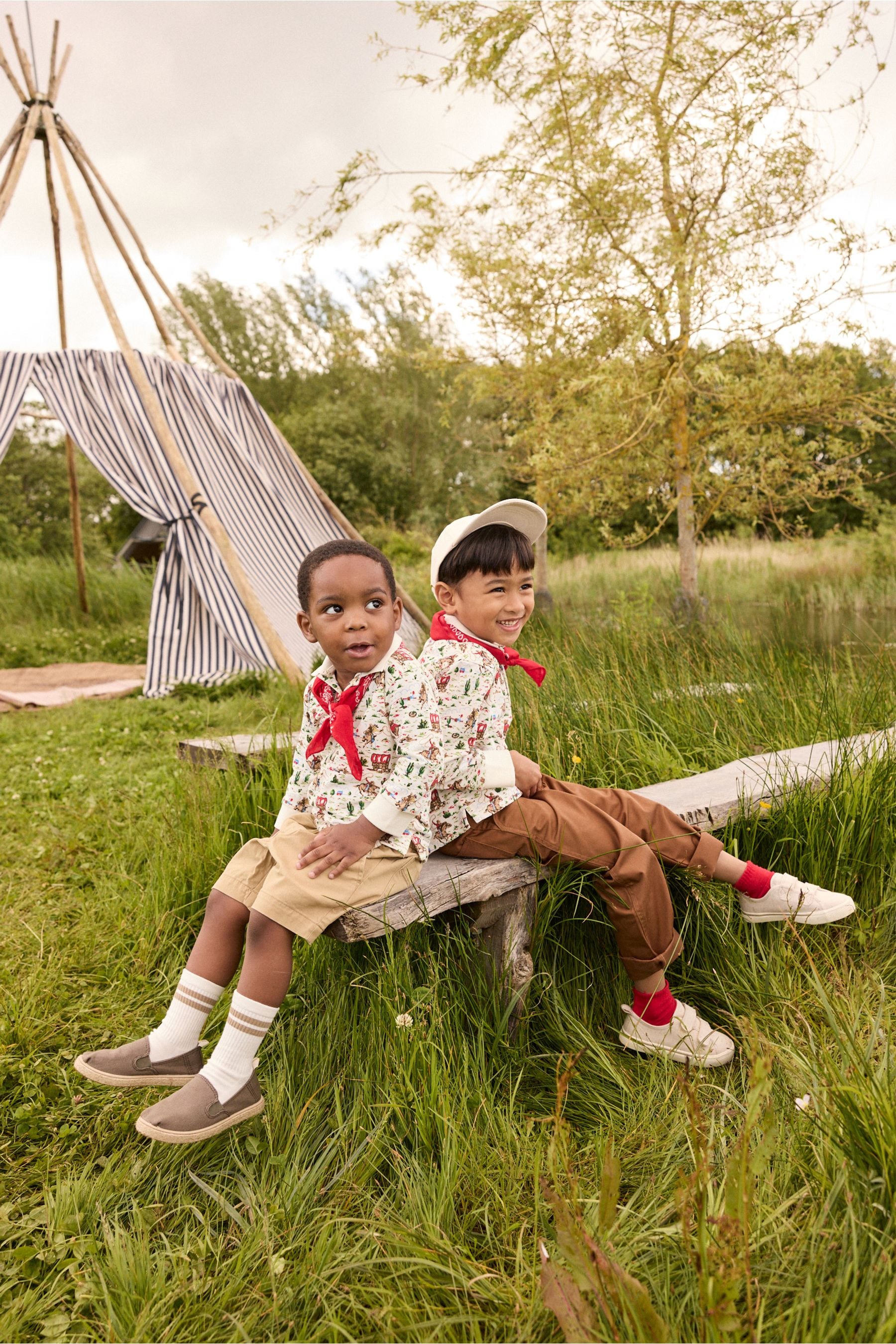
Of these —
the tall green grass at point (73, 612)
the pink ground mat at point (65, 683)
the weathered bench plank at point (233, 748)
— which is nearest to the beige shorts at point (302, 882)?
the weathered bench plank at point (233, 748)

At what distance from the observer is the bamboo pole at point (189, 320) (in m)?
7.21

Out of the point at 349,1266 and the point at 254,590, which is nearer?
the point at 349,1266

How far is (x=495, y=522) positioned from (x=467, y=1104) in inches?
56.1

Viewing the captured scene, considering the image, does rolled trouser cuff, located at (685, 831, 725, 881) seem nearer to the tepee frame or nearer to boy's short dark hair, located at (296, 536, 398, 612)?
boy's short dark hair, located at (296, 536, 398, 612)

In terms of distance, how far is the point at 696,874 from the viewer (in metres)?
2.38

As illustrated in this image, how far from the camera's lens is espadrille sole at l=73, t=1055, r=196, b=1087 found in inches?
74.0

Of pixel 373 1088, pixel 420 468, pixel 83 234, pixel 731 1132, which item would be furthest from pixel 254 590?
pixel 420 468

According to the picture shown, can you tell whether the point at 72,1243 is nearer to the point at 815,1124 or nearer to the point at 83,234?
the point at 815,1124

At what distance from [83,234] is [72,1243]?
7368mm

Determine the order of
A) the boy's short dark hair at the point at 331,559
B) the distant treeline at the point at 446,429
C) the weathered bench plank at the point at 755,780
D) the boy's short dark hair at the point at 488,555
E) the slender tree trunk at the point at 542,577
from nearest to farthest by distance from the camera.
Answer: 1. the boy's short dark hair at the point at 331,559
2. the boy's short dark hair at the point at 488,555
3. the weathered bench plank at the point at 755,780
4. the distant treeline at the point at 446,429
5. the slender tree trunk at the point at 542,577

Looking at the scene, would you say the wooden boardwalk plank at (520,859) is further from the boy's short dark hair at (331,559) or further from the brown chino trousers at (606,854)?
the boy's short dark hair at (331,559)

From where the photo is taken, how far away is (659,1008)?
2.15m

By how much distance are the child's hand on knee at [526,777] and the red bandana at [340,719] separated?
48cm

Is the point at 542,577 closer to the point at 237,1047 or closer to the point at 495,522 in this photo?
the point at 495,522
